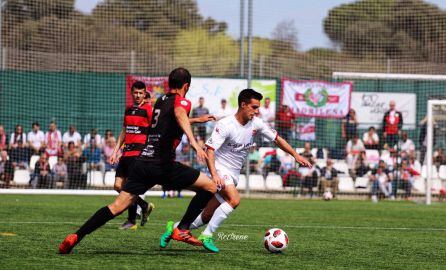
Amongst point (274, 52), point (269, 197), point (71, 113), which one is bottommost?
point (269, 197)

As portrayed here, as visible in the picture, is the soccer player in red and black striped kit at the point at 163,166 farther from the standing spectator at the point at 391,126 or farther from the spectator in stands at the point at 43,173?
the standing spectator at the point at 391,126

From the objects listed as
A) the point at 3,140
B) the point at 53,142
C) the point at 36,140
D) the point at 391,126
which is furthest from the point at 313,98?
the point at 3,140

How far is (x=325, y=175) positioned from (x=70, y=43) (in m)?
9.13

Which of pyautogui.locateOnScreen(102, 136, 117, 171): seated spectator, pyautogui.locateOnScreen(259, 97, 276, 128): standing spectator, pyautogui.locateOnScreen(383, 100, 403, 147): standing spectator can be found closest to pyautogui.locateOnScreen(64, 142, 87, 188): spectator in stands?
pyautogui.locateOnScreen(102, 136, 117, 171): seated spectator

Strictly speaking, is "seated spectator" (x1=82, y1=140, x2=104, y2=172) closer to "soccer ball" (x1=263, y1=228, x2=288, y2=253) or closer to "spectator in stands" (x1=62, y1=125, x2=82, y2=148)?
"spectator in stands" (x1=62, y1=125, x2=82, y2=148)

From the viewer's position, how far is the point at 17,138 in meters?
24.6

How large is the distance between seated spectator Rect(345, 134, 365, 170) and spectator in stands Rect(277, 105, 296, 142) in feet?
5.58

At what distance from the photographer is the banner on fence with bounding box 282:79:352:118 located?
26.2 m

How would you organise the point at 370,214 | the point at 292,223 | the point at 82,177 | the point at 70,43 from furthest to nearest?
the point at 70,43 < the point at 82,177 < the point at 370,214 < the point at 292,223

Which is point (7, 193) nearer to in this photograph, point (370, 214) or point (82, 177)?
point (82, 177)

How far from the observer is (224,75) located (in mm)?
26781

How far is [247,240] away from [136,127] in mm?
2576

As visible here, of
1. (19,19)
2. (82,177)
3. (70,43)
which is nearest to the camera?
(82,177)

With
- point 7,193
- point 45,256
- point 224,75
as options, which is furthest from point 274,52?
point 45,256
